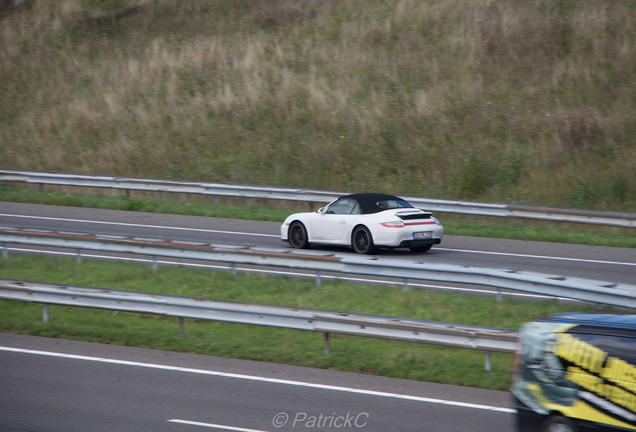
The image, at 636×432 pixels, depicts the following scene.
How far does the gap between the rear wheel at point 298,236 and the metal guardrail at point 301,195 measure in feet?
14.8

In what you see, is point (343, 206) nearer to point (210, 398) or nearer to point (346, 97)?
point (210, 398)

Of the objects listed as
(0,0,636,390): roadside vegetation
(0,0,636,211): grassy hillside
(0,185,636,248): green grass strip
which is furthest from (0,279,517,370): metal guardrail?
(0,0,636,211): grassy hillside

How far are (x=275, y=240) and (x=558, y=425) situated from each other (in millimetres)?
12197

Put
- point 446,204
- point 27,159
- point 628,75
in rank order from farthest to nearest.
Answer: point 27,159 < point 628,75 < point 446,204

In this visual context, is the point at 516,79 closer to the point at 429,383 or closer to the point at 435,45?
the point at 435,45

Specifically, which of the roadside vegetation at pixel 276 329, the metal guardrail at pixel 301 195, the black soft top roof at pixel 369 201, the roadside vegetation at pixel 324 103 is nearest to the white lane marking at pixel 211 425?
the roadside vegetation at pixel 276 329

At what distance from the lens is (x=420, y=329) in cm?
898

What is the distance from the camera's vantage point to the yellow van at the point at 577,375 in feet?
19.6

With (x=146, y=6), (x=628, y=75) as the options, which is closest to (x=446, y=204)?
(x=628, y=75)

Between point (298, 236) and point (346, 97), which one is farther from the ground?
point (346, 97)

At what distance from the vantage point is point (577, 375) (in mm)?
6250

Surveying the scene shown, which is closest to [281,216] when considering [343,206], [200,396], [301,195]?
[301,195]

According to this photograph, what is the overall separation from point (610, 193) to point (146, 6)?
2767 cm

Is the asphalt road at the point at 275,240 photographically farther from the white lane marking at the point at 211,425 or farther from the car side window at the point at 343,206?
the white lane marking at the point at 211,425
